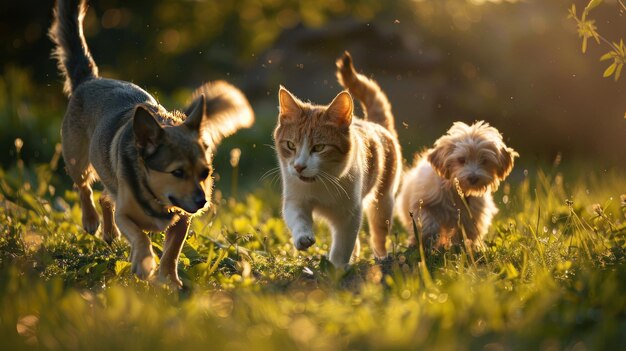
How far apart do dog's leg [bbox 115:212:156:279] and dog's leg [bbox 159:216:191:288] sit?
0.22ft

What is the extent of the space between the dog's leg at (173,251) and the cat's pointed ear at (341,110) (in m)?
1.31

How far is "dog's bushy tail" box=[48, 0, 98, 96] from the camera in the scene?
19.6ft

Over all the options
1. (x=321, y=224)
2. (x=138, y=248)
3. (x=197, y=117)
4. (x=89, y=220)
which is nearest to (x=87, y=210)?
(x=89, y=220)

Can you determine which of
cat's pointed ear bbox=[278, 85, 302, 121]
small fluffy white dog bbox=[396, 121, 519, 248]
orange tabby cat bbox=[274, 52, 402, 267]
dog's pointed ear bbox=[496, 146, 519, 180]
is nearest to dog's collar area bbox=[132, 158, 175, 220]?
orange tabby cat bbox=[274, 52, 402, 267]

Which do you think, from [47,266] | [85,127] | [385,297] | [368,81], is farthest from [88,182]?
[385,297]

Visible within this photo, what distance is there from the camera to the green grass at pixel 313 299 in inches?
116

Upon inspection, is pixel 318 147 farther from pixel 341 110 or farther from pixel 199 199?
pixel 199 199

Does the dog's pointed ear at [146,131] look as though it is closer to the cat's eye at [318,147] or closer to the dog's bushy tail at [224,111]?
the dog's bushy tail at [224,111]

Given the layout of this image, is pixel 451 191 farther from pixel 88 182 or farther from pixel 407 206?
pixel 88 182

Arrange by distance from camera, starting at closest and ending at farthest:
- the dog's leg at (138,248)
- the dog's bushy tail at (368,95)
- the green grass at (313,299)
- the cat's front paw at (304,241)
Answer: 1. the green grass at (313,299)
2. the dog's leg at (138,248)
3. the cat's front paw at (304,241)
4. the dog's bushy tail at (368,95)

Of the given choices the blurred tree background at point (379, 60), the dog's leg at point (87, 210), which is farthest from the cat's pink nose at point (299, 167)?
the blurred tree background at point (379, 60)

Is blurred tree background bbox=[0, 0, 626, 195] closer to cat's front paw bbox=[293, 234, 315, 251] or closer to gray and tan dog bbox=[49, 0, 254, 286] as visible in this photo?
gray and tan dog bbox=[49, 0, 254, 286]

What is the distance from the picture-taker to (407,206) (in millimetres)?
6133

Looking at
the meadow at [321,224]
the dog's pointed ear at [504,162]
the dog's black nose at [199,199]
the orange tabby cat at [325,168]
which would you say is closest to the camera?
the meadow at [321,224]
